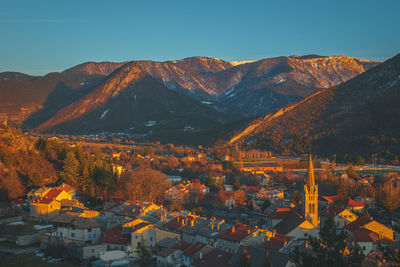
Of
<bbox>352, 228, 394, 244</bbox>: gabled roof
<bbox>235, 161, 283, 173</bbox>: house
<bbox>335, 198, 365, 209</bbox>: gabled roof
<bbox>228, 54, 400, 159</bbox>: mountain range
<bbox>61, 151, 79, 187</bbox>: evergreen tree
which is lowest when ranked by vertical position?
<bbox>352, 228, 394, 244</bbox>: gabled roof

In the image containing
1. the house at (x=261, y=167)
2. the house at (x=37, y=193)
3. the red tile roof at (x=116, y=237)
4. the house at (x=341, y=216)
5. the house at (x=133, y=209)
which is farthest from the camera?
the house at (x=261, y=167)

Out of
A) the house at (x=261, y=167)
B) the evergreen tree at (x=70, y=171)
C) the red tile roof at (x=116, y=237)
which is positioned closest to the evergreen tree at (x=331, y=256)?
the red tile roof at (x=116, y=237)

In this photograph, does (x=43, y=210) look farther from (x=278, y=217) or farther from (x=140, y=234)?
(x=278, y=217)

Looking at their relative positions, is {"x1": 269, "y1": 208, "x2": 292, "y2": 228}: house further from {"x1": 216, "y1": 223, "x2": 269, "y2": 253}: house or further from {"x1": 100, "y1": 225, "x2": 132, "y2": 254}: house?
{"x1": 100, "y1": 225, "x2": 132, "y2": 254}: house

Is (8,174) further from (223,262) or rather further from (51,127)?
(51,127)

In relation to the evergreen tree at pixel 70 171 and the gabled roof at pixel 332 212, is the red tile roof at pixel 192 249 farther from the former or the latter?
Result: the evergreen tree at pixel 70 171

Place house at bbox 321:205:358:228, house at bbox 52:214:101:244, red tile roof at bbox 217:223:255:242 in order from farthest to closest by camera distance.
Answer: house at bbox 321:205:358:228
house at bbox 52:214:101:244
red tile roof at bbox 217:223:255:242

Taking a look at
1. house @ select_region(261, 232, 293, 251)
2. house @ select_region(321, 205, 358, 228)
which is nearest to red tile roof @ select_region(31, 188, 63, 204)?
house @ select_region(261, 232, 293, 251)
